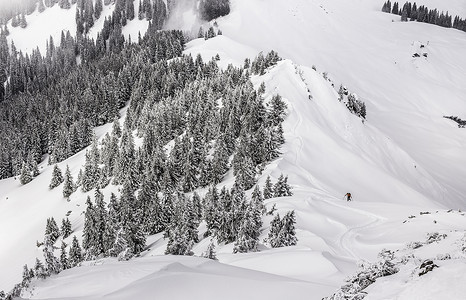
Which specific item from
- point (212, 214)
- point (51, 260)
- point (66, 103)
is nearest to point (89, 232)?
point (212, 214)

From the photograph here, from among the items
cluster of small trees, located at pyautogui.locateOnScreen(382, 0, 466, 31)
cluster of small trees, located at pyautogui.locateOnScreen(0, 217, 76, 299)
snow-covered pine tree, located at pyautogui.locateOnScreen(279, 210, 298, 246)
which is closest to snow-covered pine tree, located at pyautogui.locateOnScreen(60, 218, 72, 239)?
cluster of small trees, located at pyautogui.locateOnScreen(0, 217, 76, 299)

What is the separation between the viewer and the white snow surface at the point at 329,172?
11.2 metres

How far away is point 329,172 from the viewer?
144 ft

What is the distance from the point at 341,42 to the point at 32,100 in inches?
4509

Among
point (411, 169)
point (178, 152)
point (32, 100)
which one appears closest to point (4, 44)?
point (32, 100)

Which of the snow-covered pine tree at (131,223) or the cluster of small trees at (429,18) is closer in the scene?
the snow-covered pine tree at (131,223)

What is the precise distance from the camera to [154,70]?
98750mm

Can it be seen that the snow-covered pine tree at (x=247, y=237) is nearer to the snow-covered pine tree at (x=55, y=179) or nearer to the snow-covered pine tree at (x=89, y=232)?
the snow-covered pine tree at (x=89, y=232)

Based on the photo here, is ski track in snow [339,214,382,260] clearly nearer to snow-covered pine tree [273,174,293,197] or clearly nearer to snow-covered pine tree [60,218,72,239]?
snow-covered pine tree [273,174,293,197]

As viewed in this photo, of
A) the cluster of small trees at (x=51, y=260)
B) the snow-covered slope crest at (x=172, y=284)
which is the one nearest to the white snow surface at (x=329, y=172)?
the snow-covered slope crest at (x=172, y=284)

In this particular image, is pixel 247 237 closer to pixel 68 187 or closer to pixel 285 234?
pixel 285 234

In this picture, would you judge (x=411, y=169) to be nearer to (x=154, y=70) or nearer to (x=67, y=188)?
(x=67, y=188)

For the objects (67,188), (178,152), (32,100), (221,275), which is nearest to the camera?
(221,275)

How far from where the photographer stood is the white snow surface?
36.9 feet
